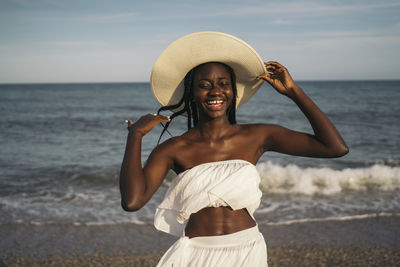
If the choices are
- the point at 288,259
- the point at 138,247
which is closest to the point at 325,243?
the point at 288,259

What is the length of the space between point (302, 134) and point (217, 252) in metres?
0.91

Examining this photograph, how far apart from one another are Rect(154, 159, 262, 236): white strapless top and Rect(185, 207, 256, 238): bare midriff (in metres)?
0.07

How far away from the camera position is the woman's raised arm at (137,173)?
201cm

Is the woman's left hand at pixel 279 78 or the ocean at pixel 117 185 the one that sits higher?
the woman's left hand at pixel 279 78

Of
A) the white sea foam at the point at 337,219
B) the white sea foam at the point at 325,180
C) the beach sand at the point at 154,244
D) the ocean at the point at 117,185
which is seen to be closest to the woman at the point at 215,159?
the beach sand at the point at 154,244

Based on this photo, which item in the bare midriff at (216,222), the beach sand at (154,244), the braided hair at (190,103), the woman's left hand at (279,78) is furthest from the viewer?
the beach sand at (154,244)

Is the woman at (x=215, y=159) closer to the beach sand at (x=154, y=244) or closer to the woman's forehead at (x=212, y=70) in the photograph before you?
the woman's forehead at (x=212, y=70)

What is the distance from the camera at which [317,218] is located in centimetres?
674

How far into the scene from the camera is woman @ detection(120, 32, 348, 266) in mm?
2193

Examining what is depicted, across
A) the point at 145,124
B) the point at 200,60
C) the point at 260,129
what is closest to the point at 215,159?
the point at 260,129

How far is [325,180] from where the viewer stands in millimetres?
9367

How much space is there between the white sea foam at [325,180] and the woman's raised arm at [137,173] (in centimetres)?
678

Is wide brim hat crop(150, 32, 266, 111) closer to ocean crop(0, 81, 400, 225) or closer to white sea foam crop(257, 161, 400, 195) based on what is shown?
ocean crop(0, 81, 400, 225)

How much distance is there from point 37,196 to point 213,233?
713 centimetres
